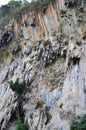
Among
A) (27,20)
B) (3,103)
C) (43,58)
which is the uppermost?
(27,20)

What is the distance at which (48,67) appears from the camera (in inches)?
1725

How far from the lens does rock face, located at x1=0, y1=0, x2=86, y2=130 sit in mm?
36656

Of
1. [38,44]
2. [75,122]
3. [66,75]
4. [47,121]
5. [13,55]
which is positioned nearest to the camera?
[75,122]

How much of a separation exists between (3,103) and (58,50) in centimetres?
959

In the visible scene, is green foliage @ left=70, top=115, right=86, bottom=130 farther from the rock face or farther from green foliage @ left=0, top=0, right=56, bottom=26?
green foliage @ left=0, top=0, right=56, bottom=26

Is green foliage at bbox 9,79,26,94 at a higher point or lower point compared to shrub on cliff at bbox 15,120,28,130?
higher

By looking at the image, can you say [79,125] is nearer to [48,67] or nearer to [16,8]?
[48,67]

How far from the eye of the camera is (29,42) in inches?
1914

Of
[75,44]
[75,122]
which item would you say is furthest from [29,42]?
[75,122]

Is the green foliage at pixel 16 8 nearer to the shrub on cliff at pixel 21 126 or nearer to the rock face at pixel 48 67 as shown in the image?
the rock face at pixel 48 67

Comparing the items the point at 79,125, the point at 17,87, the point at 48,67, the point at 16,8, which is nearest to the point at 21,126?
the point at 17,87

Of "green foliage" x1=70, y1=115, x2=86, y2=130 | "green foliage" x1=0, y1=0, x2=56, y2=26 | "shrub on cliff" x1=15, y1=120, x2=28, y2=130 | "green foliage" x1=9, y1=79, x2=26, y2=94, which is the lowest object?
"shrub on cliff" x1=15, y1=120, x2=28, y2=130

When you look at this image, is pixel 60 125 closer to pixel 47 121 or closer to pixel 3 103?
pixel 47 121

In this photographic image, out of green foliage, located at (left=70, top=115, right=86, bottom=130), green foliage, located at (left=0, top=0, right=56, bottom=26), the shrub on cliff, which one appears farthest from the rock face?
green foliage, located at (left=0, top=0, right=56, bottom=26)
